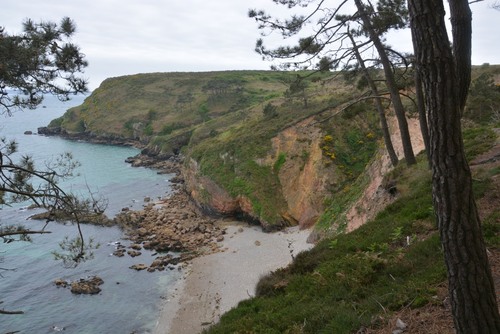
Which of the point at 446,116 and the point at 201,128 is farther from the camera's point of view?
the point at 201,128

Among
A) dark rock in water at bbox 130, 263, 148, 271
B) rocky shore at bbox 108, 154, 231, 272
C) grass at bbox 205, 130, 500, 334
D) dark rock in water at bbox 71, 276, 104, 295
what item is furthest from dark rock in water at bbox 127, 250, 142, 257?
grass at bbox 205, 130, 500, 334

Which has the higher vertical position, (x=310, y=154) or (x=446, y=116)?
(x=446, y=116)

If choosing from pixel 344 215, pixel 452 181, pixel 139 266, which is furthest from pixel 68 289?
pixel 452 181

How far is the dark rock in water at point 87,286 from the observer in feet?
77.2

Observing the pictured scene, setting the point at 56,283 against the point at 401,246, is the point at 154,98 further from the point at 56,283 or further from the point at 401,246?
the point at 401,246

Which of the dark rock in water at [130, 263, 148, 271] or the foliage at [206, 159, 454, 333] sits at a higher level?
the foliage at [206, 159, 454, 333]

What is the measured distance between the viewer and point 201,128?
A: 221 ft

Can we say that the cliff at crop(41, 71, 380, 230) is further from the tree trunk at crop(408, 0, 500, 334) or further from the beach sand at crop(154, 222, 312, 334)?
the tree trunk at crop(408, 0, 500, 334)

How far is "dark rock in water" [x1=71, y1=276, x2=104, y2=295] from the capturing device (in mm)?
23516

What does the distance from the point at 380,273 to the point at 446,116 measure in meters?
5.42

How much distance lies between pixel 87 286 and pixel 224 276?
836cm

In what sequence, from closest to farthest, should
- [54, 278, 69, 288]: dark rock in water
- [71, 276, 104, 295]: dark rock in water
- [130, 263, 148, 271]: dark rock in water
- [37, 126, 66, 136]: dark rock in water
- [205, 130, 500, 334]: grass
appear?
1. [205, 130, 500, 334]: grass
2. [71, 276, 104, 295]: dark rock in water
3. [54, 278, 69, 288]: dark rock in water
4. [130, 263, 148, 271]: dark rock in water
5. [37, 126, 66, 136]: dark rock in water

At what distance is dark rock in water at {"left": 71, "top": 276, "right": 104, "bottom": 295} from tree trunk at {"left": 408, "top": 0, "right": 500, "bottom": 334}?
23.3m

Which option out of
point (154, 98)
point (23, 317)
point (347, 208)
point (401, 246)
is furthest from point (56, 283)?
point (154, 98)
